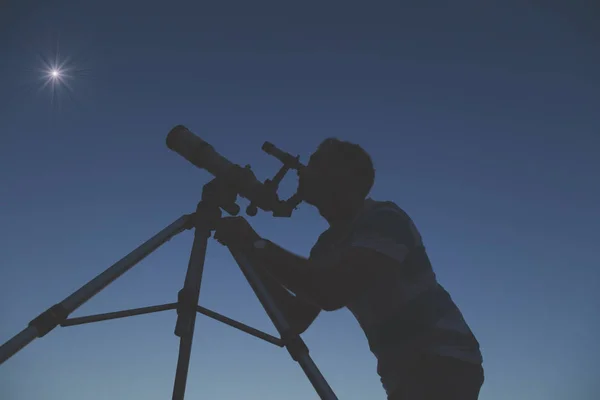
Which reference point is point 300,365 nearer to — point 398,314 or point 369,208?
point 398,314

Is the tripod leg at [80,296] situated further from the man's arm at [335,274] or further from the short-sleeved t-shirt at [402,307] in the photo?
the short-sleeved t-shirt at [402,307]

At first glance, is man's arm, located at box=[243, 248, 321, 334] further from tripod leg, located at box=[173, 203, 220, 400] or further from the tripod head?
the tripod head

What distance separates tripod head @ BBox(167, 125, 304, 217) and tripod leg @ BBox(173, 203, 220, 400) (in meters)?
0.39

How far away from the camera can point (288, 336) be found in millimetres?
2936

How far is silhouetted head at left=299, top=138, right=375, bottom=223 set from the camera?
3.56 m

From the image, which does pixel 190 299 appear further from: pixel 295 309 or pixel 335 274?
pixel 335 274

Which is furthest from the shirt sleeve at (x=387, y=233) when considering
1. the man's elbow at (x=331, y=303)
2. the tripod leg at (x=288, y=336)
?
the tripod leg at (x=288, y=336)

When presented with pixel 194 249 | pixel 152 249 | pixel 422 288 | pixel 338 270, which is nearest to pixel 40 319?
pixel 152 249

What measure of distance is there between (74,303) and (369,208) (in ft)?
6.69

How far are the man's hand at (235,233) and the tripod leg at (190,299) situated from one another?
0.46 ft

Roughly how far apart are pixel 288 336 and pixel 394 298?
73cm

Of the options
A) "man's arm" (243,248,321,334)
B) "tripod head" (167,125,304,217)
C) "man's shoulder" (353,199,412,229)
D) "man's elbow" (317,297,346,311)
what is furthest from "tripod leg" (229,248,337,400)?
"man's shoulder" (353,199,412,229)

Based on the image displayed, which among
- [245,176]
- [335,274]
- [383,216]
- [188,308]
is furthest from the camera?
[245,176]

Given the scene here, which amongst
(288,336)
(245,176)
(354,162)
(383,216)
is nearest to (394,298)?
(383,216)
